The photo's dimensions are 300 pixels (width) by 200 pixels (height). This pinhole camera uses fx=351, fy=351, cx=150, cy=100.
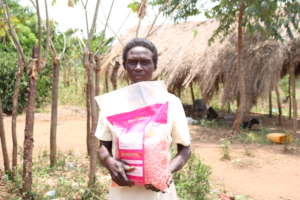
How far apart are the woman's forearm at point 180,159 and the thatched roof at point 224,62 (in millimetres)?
5188

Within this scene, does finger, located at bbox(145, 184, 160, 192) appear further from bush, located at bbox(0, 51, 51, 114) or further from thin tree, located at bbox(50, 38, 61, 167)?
bush, located at bbox(0, 51, 51, 114)

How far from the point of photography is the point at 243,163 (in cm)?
499

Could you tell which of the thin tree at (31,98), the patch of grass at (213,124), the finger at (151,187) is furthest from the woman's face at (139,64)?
the patch of grass at (213,124)

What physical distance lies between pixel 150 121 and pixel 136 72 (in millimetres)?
234

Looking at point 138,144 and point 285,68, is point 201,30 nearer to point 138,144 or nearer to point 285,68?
point 285,68

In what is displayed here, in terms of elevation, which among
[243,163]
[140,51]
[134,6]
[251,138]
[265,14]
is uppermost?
[265,14]

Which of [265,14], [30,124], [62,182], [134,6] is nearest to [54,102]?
[62,182]

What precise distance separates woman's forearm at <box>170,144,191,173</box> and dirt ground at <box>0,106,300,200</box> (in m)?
2.61

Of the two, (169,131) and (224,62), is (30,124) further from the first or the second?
(224,62)

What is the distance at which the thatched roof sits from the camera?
292 inches

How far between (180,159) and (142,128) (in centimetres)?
24

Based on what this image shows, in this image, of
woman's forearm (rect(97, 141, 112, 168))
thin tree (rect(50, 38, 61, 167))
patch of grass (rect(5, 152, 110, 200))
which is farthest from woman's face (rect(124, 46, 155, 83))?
thin tree (rect(50, 38, 61, 167))

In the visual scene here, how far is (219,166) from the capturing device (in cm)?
493

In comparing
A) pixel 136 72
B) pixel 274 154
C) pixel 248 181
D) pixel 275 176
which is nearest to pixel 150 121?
pixel 136 72
